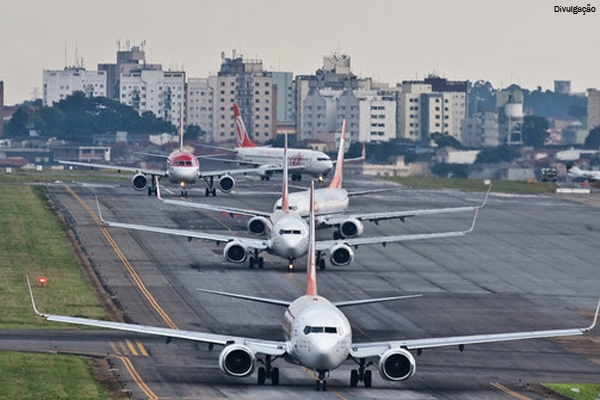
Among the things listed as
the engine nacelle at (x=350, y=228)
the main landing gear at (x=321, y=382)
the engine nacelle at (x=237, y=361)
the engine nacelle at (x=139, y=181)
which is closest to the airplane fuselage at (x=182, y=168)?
the engine nacelle at (x=139, y=181)

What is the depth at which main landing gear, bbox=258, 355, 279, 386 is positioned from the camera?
6788 cm

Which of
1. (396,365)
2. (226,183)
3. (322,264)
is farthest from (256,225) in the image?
(396,365)

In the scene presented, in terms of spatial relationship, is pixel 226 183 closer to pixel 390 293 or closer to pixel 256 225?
pixel 256 225

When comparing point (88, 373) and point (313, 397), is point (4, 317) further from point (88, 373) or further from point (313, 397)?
point (313, 397)

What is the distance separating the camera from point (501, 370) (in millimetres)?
74375

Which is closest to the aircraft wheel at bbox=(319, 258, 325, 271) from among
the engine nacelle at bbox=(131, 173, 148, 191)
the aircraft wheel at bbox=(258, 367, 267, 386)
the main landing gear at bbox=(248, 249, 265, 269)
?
the main landing gear at bbox=(248, 249, 265, 269)

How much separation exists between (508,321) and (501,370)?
55.2 ft

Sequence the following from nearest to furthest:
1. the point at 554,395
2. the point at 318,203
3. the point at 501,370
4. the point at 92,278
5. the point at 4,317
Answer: the point at 554,395
the point at 501,370
the point at 4,317
the point at 92,278
the point at 318,203

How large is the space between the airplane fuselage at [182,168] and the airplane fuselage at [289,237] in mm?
63172

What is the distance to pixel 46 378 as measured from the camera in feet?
223

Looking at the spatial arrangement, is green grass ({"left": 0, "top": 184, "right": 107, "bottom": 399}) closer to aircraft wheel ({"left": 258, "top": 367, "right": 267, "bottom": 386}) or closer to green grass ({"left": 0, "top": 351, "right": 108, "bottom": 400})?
green grass ({"left": 0, "top": 351, "right": 108, "bottom": 400})

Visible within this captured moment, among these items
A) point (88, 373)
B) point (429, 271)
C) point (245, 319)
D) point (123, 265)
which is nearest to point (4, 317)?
point (245, 319)

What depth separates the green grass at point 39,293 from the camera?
6656 centimetres

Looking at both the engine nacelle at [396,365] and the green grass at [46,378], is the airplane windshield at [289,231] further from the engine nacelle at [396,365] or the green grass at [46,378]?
the engine nacelle at [396,365]
